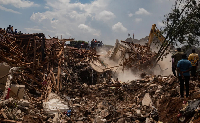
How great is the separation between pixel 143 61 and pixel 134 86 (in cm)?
563

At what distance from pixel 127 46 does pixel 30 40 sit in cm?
818

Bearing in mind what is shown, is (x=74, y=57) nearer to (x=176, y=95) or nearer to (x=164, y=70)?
(x=164, y=70)

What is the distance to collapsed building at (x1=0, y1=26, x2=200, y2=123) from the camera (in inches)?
226

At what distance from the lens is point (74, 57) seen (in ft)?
44.5

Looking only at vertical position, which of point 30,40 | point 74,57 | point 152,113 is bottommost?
point 152,113

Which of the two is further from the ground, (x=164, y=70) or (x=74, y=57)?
(x=74, y=57)

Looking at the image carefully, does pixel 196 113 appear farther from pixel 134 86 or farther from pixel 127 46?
pixel 127 46

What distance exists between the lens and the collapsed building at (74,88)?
5.75 meters

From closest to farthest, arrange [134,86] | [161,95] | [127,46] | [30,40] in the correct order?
[161,95]
[134,86]
[30,40]
[127,46]

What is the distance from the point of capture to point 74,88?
398 inches

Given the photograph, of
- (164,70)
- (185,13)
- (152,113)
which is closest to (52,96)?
(152,113)

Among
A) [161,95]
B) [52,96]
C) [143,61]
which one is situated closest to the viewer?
[161,95]

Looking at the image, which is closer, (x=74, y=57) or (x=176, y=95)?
(x=176, y=95)

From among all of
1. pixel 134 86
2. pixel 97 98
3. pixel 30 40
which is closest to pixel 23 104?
pixel 97 98
